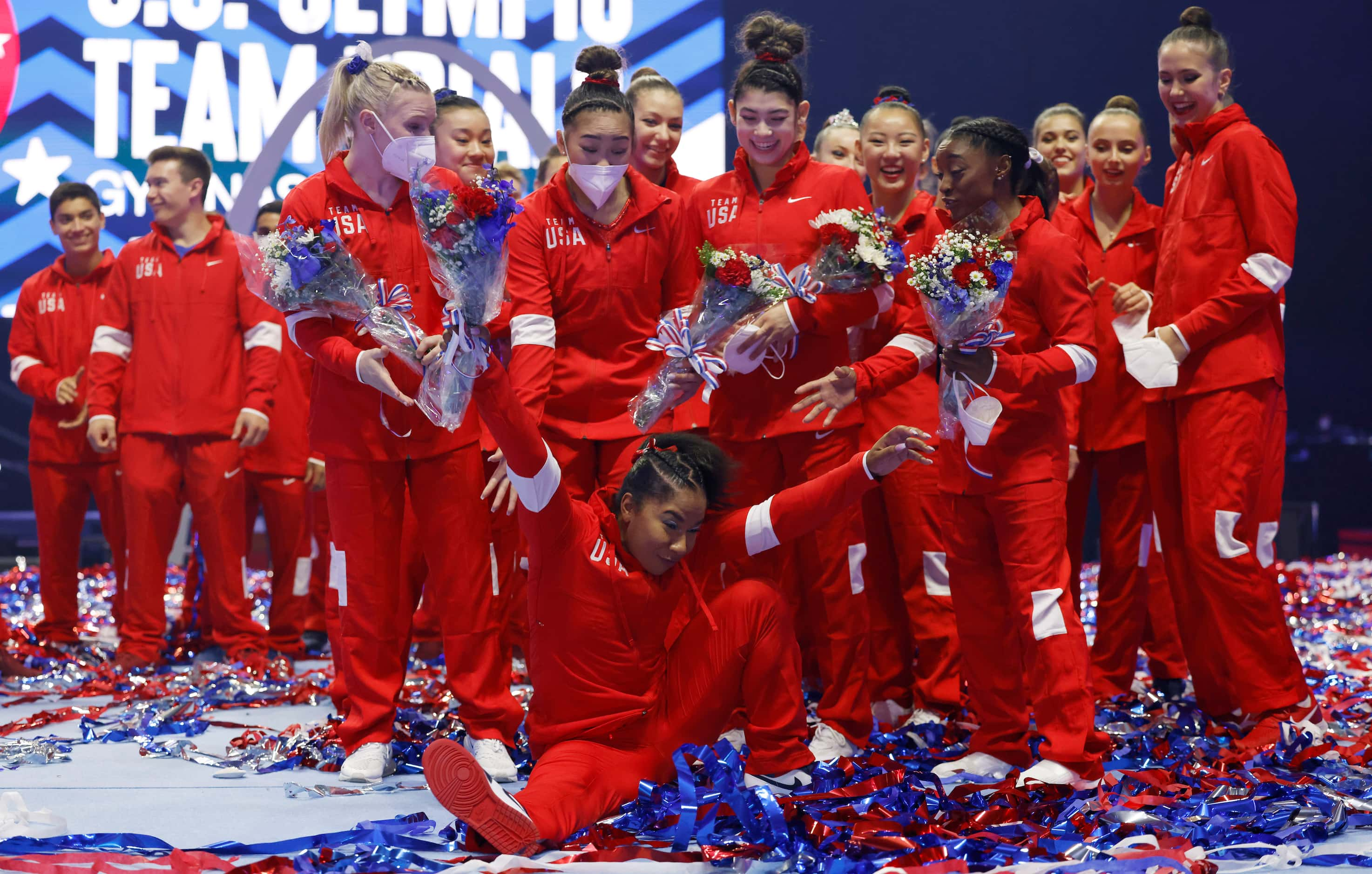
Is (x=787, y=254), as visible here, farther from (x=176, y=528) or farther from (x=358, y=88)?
(x=176, y=528)

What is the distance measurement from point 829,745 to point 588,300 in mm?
1406

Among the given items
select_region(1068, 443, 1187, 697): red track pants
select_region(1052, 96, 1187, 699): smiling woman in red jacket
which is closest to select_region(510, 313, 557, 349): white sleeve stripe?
select_region(1052, 96, 1187, 699): smiling woman in red jacket

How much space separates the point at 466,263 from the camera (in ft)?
9.35

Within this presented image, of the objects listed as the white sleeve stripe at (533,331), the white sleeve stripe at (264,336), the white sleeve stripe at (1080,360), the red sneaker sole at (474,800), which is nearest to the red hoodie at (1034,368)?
the white sleeve stripe at (1080,360)

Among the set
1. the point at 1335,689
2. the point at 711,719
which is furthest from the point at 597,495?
the point at 1335,689

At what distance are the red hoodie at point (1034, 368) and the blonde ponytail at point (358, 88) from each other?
1.44m

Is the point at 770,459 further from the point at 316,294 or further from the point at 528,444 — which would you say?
the point at 316,294

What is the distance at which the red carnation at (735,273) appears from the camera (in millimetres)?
3326

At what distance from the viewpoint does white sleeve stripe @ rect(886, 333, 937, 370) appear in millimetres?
3510

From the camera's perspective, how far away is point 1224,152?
3.70 metres

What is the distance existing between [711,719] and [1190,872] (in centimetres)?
114

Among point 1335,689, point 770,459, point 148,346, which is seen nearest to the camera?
point 770,459

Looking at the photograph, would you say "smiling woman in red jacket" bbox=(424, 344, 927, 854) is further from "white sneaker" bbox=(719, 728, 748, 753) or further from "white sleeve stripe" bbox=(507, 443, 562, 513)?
"white sneaker" bbox=(719, 728, 748, 753)

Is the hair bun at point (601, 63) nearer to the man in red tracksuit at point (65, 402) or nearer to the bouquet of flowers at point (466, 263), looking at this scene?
the bouquet of flowers at point (466, 263)
